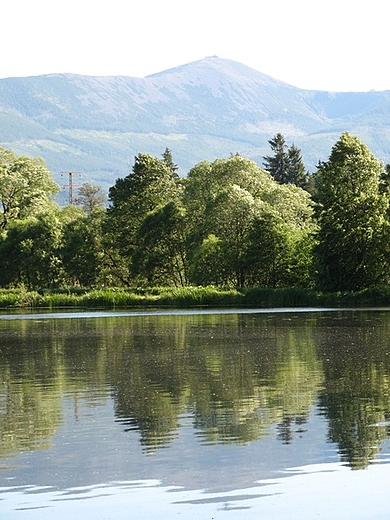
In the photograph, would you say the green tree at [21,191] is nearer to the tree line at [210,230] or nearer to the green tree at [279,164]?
the tree line at [210,230]

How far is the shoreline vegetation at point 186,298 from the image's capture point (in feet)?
267

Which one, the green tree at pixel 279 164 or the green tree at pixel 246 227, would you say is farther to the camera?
the green tree at pixel 279 164

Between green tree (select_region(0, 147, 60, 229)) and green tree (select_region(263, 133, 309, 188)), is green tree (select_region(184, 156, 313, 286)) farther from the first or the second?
green tree (select_region(263, 133, 309, 188))

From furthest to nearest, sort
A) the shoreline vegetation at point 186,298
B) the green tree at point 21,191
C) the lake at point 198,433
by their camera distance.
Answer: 1. the green tree at point 21,191
2. the shoreline vegetation at point 186,298
3. the lake at point 198,433

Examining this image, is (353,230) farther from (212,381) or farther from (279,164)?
(279,164)

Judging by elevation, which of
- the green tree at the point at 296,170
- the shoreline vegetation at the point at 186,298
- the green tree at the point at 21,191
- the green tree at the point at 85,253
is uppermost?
the green tree at the point at 296,170

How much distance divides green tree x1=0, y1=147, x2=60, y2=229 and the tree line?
131 millimetres

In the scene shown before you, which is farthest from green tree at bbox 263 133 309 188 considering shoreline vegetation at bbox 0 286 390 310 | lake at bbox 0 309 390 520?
lake at bbox 0 309 390 520

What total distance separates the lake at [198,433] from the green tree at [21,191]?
83.9 metres

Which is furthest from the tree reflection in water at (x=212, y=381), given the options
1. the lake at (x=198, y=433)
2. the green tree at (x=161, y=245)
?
the green tree at (x=161, y=245)

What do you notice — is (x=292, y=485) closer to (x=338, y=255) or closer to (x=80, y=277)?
(x=338, y=255)

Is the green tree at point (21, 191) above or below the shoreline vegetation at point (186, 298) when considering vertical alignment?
above

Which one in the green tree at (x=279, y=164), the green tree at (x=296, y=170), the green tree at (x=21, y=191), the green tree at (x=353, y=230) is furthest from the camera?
the green tree at (x=279, y=164)

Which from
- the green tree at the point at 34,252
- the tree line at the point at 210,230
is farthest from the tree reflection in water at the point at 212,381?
the green tree at the point at 34,252
